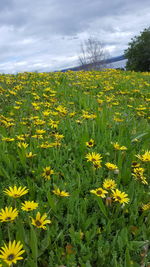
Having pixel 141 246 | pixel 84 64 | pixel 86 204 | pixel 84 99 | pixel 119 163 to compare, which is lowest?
pixel 141 246

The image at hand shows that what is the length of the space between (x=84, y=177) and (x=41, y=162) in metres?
0.43

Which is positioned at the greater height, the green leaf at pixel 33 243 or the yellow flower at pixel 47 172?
the yellow flower at pixel 47 172

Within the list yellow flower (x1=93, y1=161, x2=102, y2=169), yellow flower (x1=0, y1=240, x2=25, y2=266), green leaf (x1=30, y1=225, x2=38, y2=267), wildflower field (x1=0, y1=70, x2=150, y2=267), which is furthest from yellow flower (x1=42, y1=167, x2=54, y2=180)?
yellow flower (x1=0, y1=240, x2=25, y2=266)

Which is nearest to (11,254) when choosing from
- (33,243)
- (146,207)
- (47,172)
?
(33,243)

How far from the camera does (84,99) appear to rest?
398 cm

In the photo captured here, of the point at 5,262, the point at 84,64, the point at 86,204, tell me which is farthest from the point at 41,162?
the point at 84,64

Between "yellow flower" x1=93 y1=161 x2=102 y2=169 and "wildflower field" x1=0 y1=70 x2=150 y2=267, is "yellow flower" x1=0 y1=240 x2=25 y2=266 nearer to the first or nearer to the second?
"wildflower field" x1=0 y1=70 x2=150 y2=267

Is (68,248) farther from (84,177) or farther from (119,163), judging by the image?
(119,163)

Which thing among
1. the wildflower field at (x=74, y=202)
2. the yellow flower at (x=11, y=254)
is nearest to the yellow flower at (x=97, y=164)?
the wildflower field at (x=74, y=202)

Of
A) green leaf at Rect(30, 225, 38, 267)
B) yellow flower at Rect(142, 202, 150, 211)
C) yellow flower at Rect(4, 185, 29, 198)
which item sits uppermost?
yellow flower at Rect(4, 185, 29, 198)

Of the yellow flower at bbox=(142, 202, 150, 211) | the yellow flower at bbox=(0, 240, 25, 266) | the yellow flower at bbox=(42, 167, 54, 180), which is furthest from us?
the yellow flower at bbox=(42, 167, 54, 180)

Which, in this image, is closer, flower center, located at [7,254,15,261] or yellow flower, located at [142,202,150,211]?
flower center, located at [7,254,15,261]

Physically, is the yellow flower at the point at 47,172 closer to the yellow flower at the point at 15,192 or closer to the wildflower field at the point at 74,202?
the wildflower field at the point at 74,202

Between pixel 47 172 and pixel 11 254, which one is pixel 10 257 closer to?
pixel 11 254
